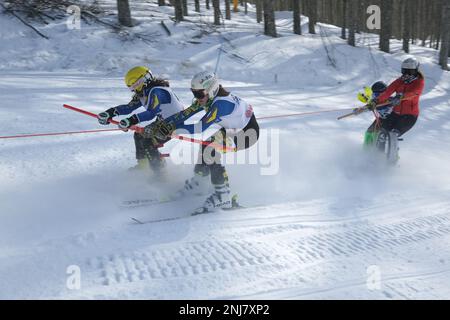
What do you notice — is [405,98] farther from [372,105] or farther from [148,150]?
[148,150]

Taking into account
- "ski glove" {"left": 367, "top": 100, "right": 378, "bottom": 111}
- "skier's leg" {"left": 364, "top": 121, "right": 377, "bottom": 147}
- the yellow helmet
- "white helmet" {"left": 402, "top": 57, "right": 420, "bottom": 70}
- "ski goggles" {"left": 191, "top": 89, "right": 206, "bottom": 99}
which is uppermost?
the yellow helmet

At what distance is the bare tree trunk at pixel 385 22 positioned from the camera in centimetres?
1844

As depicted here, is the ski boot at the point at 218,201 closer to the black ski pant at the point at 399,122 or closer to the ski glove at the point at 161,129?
the ski glove at the point at 161,129

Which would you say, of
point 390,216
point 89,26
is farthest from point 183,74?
point 390,216

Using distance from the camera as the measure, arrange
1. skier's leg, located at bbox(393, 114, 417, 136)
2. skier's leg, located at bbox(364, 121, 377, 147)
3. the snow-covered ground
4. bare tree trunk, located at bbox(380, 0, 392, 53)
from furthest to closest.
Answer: bare tree trunk, located at bbox(380, 0, 392, 53)
skier's leg, located at bbox(364, 121, 377, 147)
skier's leg, located at bbox(393, 114, 417, 136)
the snow-covered ground

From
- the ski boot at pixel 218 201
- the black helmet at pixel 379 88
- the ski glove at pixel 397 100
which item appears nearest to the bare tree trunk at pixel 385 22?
the black helmet at pixel 379 88

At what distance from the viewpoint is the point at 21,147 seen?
6578mm

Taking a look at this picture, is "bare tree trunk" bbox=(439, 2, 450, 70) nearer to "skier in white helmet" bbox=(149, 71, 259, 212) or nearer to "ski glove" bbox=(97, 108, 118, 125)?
"skier in white helmet" bbox=(149, 71, 259, 212)

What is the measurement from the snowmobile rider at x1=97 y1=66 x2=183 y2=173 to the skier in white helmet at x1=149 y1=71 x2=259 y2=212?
48 cm

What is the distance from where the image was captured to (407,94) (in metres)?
7.55

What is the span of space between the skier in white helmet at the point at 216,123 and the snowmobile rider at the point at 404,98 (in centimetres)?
310

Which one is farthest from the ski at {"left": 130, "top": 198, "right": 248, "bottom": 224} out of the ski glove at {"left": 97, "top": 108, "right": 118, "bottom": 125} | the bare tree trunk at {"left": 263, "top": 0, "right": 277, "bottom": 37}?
the bare tree trunk at {"left": 263, "top": 0, "right": 277, "bottom": 37}

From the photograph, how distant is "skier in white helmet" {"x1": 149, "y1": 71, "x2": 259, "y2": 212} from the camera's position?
5312 millimetres

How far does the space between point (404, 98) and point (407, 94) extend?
0.08 meters
